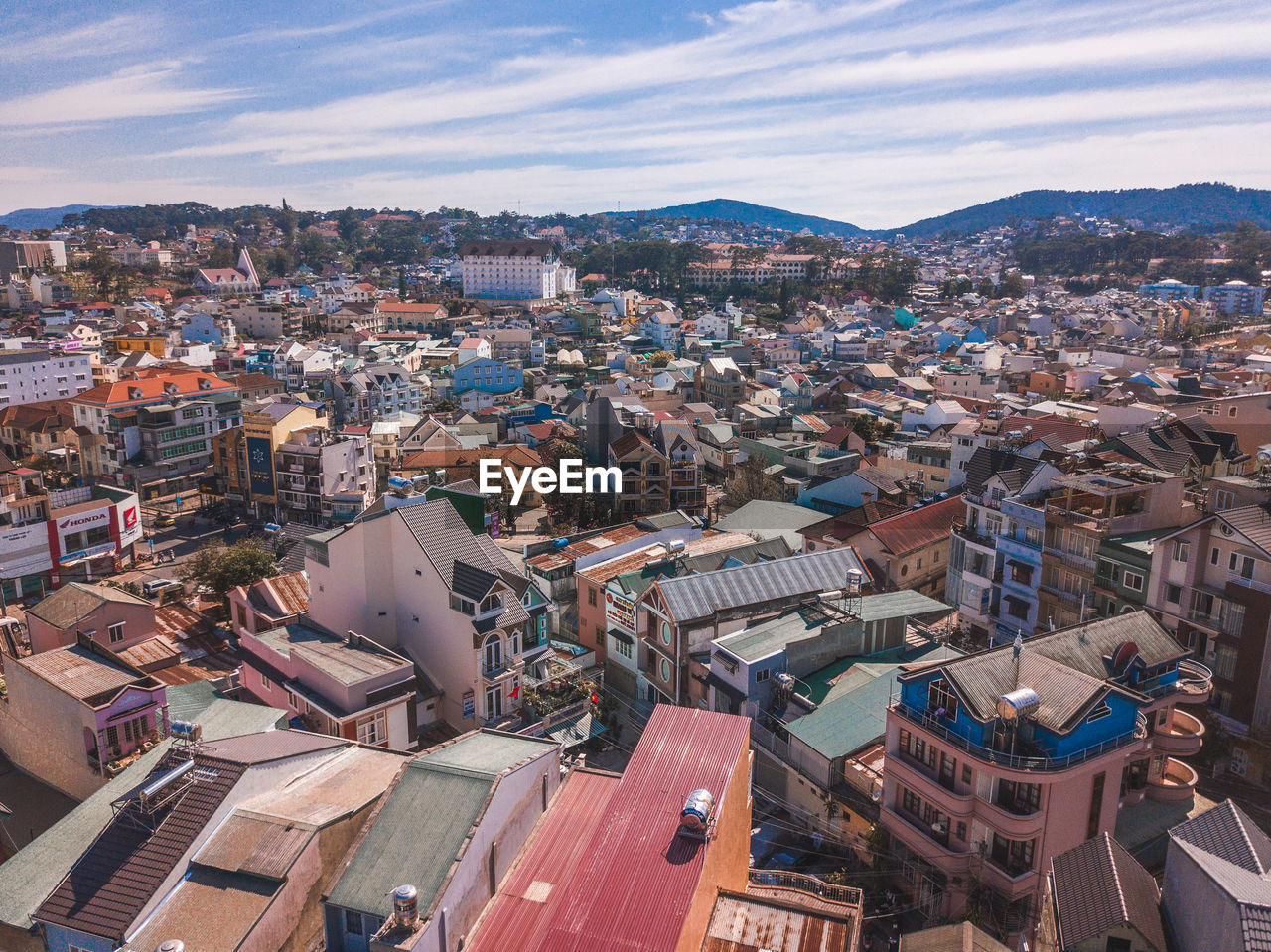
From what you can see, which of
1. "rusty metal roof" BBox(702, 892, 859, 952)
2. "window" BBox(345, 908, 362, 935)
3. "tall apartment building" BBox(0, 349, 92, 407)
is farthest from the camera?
"tall apartment building" BBox(0, 349, 92, 407)

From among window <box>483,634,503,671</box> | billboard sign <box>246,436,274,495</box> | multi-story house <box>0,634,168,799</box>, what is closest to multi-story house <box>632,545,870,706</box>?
window <box>483,634,503,671</box>

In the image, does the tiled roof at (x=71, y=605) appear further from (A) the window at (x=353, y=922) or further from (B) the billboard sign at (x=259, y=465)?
(B) the billboard sign at (x=259, y=465)

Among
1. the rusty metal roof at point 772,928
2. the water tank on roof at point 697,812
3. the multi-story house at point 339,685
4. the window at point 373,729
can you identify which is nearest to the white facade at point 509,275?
the multi-story house at point 339,685

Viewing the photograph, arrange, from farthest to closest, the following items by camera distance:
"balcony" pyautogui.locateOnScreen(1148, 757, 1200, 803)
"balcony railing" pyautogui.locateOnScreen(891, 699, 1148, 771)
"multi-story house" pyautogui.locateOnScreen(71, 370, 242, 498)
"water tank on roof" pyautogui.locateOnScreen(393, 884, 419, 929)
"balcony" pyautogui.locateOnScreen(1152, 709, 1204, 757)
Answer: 1. "multi-story house" pyautogui.locateOnScreen(71, 370, 242, 498)
2. "balcony" pyautogui.locateOnScreen(1148, 757, 1200, 803)
3. "balcony" pyautogui.locateOnScreen(1152, 709, 1204, 757)
4. "balcony railing" pyautogui.locateOnScreen(891, 699, 1148, 771)
5. "water tank on roof" pyautogui.locateOnScreen(393, 884, 419, 929)

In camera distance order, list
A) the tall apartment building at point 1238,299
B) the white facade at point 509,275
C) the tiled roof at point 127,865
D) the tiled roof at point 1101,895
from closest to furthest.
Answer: the tiled roof at point 127,865 → the tiled roof at point 1101,895 → the tall apartment building at point 1238,299 → the white facade at point 509,275

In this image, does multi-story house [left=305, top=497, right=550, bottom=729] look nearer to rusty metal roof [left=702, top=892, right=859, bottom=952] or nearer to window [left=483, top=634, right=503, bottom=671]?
window [left=483, top=634, right=503, bottom=671]

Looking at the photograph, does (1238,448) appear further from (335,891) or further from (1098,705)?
(335,891)

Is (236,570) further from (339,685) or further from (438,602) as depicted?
(339,685)
